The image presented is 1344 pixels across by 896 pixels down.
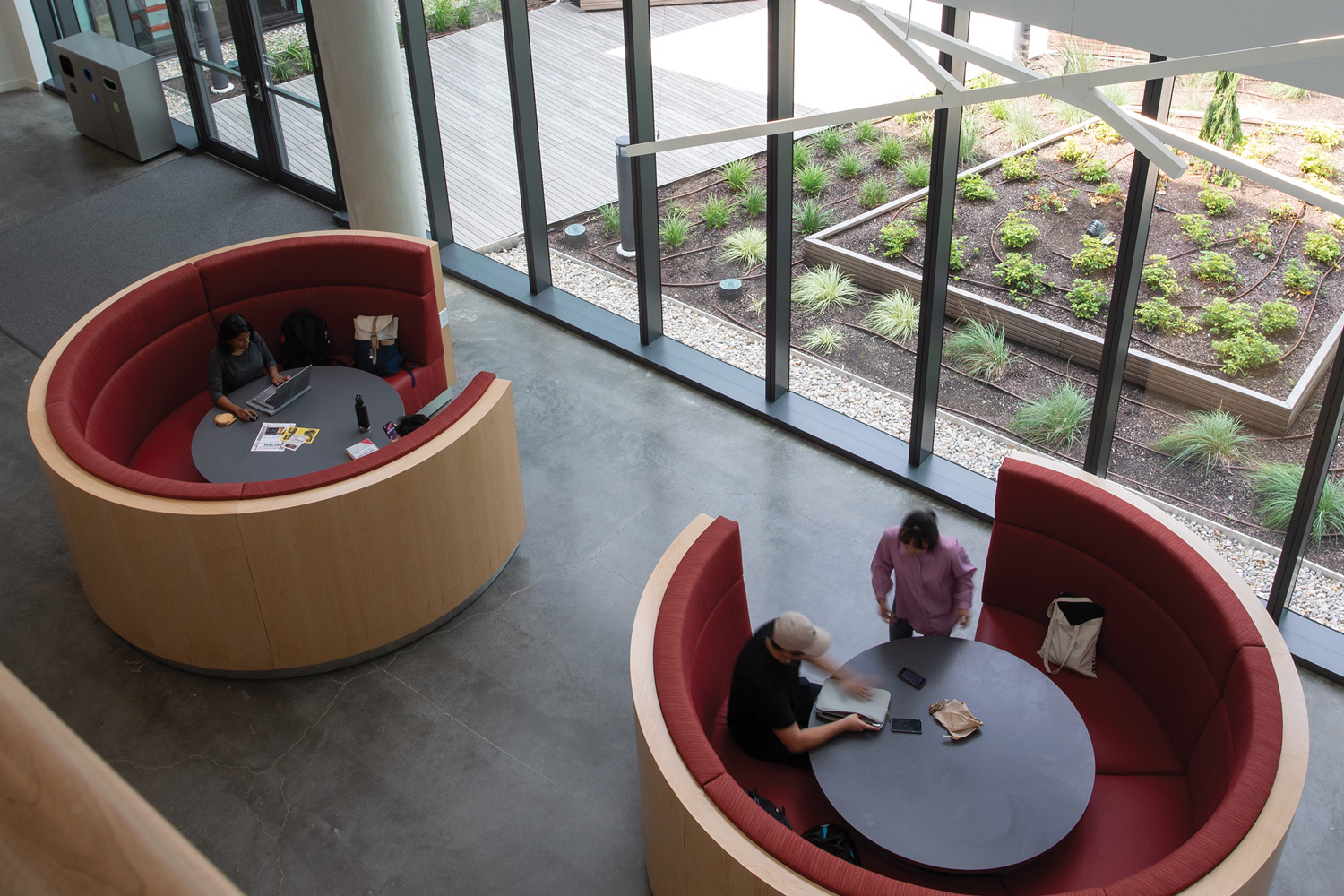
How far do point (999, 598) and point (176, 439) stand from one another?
4486 mm

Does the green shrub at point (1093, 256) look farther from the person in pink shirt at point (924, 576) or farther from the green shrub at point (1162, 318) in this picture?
the person in pink shirt at point (924, 576)

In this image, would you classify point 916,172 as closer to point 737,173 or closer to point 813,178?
point 813,178

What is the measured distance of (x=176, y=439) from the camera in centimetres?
620

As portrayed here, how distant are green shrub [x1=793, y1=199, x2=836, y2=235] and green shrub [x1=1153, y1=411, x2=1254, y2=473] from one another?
2.24 meters

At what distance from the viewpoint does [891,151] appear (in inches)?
242

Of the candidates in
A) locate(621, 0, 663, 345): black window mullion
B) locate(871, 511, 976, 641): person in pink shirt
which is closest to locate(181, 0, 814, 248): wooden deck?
locate(621, 0, 663, 345): black window mullion

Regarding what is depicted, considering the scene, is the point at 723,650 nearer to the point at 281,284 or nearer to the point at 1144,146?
the point at 1144,146

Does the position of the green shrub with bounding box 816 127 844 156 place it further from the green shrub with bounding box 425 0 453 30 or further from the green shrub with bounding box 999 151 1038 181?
the green shrub with bounding box 425 0 453 30

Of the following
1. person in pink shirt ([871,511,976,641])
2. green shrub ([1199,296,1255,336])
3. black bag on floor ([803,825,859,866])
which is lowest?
black bag on floor ([803,825,859,866])

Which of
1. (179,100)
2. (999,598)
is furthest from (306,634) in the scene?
(179,100)

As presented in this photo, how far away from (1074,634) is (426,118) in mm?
6231

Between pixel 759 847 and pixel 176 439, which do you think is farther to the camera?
pixel 176 439

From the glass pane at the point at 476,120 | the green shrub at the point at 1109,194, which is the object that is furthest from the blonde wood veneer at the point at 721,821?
the glass pane at the point at 476,120

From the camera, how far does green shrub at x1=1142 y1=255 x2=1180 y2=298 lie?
5.32 m
